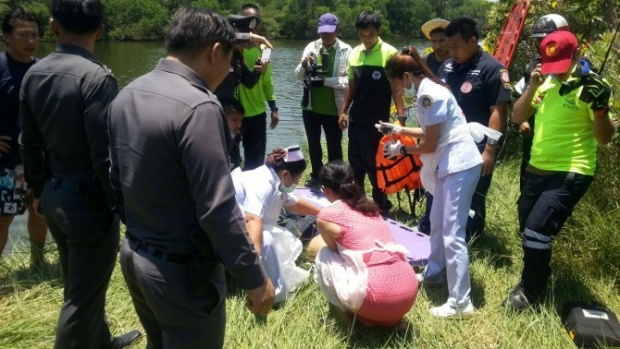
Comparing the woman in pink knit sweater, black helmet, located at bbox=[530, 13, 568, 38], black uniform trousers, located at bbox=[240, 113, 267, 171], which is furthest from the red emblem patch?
black uniform trousers, located at bbox=[240, 113, 267, 171]

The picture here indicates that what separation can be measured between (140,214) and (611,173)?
3.15 m

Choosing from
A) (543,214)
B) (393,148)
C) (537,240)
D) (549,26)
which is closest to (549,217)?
(543,214)

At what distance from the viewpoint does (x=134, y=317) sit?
3248 mm

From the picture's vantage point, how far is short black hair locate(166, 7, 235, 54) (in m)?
1.74

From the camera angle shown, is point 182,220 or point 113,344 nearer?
point 182,220

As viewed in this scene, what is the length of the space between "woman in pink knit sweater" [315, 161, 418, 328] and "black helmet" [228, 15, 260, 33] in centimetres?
186

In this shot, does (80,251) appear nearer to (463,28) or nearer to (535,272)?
(535,272)

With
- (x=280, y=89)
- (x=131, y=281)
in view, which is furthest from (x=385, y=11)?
(x=131, y=281)

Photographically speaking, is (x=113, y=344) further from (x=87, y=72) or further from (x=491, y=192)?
(x=491, y=192)

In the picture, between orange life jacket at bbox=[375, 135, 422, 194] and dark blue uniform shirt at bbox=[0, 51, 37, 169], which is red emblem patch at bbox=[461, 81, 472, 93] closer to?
orange life jacket at bbox=[375, 135, 422, 194]

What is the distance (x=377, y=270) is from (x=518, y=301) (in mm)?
890

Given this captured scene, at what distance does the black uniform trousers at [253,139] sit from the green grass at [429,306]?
6.12ft

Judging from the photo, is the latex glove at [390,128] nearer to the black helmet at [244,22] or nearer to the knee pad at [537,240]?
the knee pad at [537,240]

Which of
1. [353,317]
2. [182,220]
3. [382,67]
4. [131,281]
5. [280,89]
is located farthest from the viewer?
[280,89]
